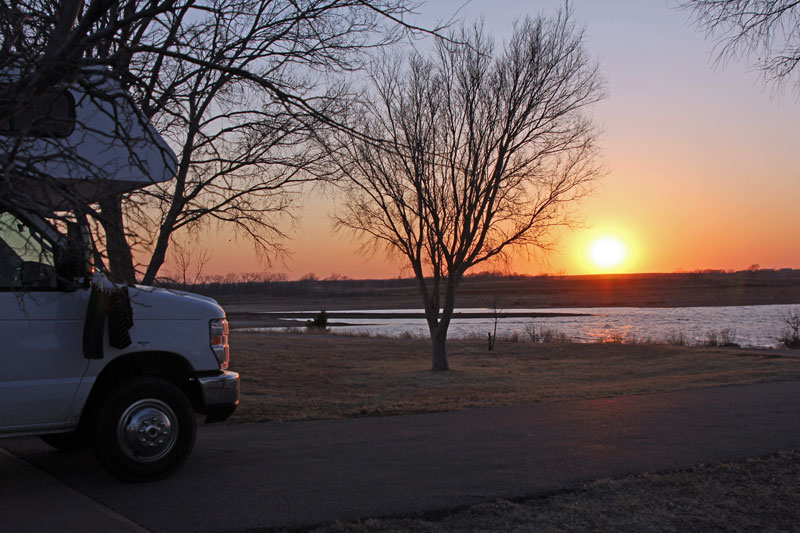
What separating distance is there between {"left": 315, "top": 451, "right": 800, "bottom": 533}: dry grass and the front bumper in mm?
2281

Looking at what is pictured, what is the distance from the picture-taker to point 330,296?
12531 centimetres

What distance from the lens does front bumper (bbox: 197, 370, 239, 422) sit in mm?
6918

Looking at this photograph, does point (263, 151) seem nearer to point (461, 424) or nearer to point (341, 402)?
point (341, 402)

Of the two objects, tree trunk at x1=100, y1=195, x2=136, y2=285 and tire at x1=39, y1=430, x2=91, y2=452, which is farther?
tire at x1=39, y1=430, x2=91, y2=452

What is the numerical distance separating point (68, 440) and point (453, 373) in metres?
13.4

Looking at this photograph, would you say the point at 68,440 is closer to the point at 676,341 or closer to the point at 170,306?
the point at 170,306

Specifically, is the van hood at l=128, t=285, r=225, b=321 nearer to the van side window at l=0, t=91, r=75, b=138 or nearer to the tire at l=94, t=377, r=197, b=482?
the tire at l=94, t=377, r=197, b=482

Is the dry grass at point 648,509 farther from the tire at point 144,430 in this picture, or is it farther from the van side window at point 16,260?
the van side window at point 16,260

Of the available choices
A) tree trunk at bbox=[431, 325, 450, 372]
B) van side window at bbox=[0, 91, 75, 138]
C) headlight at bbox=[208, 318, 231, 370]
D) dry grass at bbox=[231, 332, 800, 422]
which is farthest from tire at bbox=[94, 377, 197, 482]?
tree trunk at bbox=[431, 325, 450, 372]

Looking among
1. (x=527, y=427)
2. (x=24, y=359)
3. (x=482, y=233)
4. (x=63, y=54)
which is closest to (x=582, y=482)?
(x=527, y=427)

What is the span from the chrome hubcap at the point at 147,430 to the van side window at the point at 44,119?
241 cm

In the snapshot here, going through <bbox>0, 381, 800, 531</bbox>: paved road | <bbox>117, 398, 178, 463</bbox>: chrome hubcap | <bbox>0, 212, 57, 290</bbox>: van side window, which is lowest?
<bbox>0, 381, 800, 531</bbox>: paved road

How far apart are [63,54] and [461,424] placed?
20.2 feet

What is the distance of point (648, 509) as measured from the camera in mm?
5527
